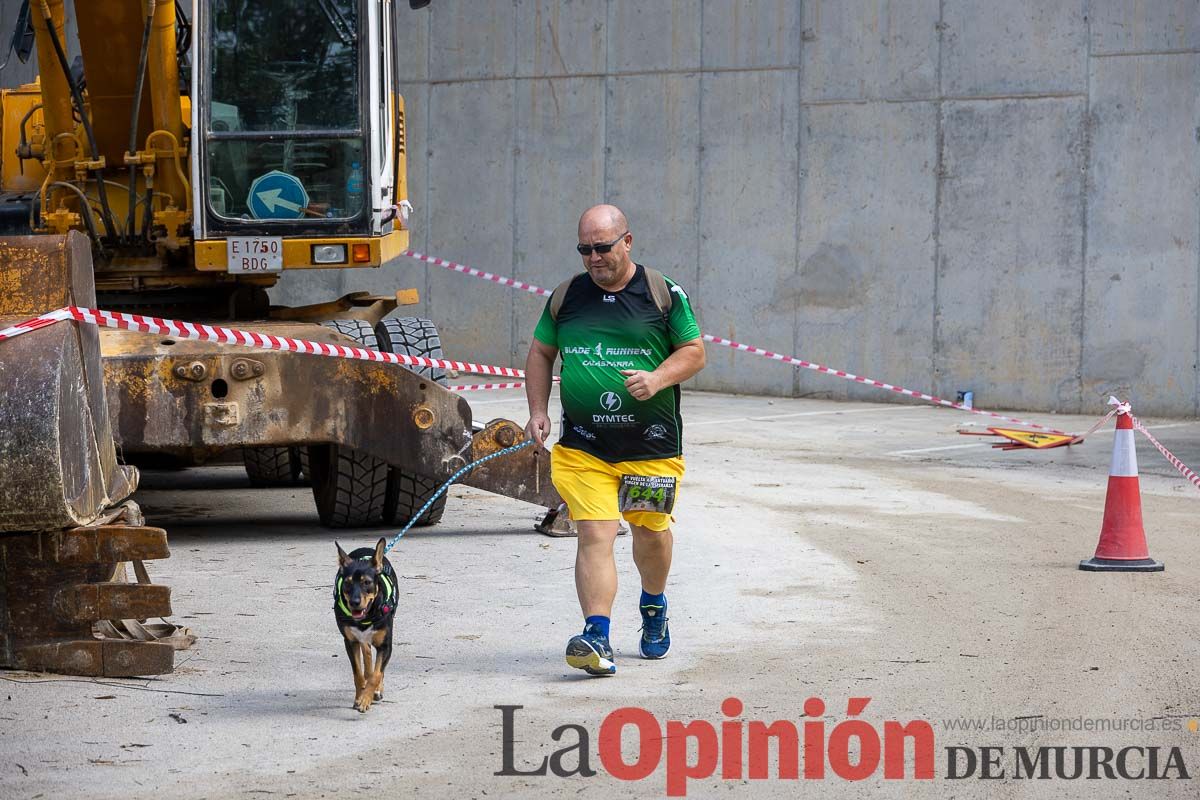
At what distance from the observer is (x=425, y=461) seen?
8.41 metres

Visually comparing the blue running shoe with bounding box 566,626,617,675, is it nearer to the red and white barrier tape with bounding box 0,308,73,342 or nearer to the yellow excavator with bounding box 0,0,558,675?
the red and white barrier tape with bounding box 0,308,73,342

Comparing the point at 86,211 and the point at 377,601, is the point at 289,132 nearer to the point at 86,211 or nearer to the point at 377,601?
the point at 86,211

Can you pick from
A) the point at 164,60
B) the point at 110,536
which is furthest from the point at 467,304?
the point at 110,536

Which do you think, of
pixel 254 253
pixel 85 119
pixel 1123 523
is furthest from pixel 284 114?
pixel 1123 523

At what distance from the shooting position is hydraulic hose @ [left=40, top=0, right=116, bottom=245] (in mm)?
8859

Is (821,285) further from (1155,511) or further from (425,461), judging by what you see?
(425,461)

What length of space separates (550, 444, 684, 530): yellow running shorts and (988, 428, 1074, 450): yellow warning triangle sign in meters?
7.86

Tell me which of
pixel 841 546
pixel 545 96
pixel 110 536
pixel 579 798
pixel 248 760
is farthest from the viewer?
pixel 545 96

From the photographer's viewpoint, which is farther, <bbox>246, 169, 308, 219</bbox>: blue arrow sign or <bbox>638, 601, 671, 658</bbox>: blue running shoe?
<bbox>246, 169, 308, 219</bbox>: blue arrow sign

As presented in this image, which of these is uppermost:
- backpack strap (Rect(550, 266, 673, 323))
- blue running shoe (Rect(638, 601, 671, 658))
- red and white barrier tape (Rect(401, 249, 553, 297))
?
backpack strap (Rect(550, 266, 673, 323))

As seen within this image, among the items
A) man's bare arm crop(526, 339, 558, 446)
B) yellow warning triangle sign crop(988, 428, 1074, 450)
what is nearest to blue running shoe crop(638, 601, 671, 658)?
man's bare arm crop(526, 339, 558, 446)

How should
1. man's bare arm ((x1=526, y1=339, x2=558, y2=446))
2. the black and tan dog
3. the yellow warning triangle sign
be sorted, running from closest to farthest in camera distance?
the black and tan dog
man's bare arm ((x1=526, y1=339, x2=558, y2=446))
the yellow warning triangle sign

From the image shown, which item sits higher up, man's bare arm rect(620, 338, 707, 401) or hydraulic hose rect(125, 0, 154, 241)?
hydraulic hose rect(125, 0, 154, 241)

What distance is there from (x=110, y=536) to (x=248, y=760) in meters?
1.20
